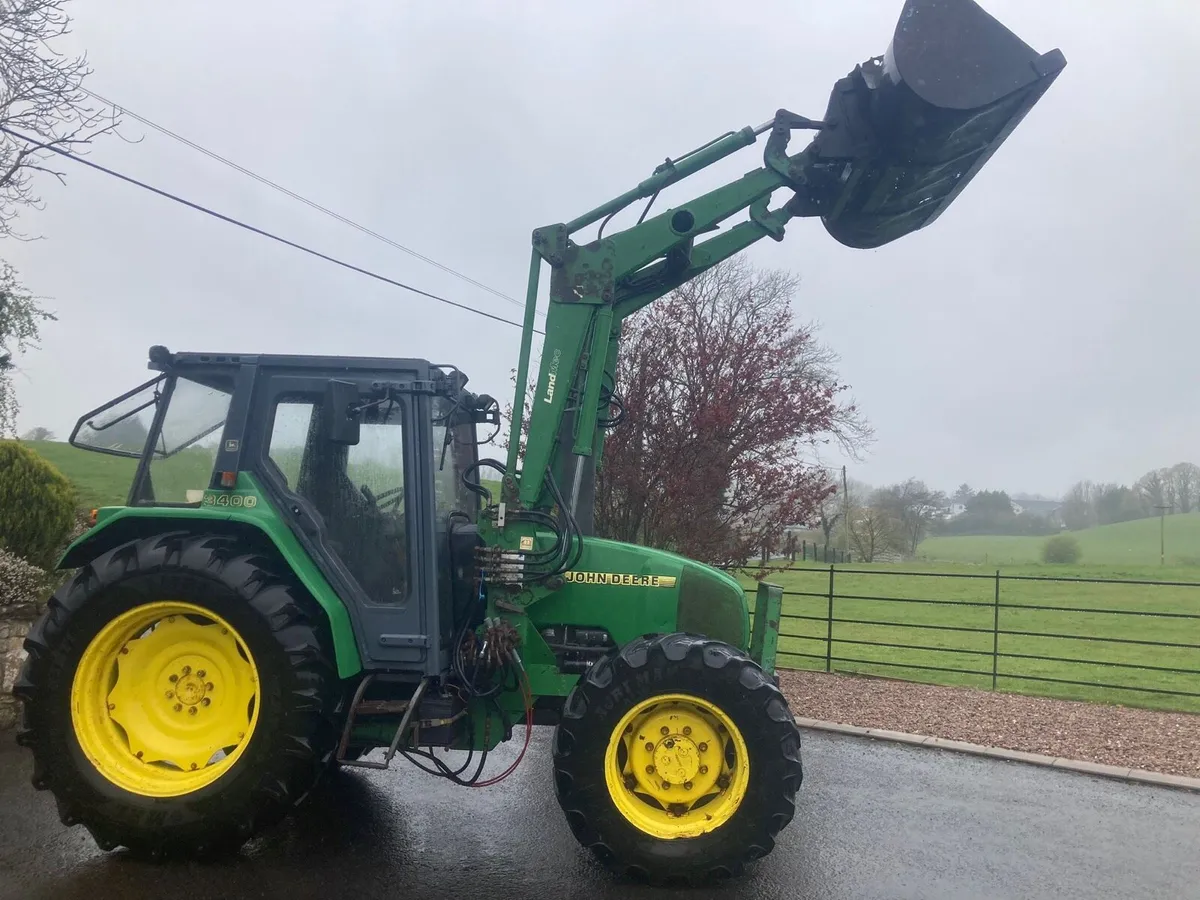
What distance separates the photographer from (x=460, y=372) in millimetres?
4766

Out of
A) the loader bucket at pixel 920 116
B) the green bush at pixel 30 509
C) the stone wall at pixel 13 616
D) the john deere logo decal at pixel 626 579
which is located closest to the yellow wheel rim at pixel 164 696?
the john deere logo decal at pixel 626 579

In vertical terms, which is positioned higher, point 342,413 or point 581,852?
point 342,413

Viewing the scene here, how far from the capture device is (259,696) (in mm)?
3869

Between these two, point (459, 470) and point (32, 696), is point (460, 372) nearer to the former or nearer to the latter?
point (459, 470)

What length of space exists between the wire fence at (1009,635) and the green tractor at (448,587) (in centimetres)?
374

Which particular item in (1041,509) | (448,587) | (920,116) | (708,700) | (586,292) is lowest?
(708,700)

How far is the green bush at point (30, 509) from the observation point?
7332 mm

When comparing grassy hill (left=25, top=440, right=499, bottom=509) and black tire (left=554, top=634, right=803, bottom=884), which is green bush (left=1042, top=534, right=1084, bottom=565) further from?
black tire (left=554, top=634, right=803, bottom=884)

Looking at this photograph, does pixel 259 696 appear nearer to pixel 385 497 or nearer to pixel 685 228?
pixel 385 497

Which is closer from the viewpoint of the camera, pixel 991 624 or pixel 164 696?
pixel 164 696

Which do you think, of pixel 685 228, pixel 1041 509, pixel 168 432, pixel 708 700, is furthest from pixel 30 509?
pixel 1041 509

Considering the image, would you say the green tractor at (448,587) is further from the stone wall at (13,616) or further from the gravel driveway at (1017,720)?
the gravel driveway at (1017,720)

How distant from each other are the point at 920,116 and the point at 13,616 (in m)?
6.73

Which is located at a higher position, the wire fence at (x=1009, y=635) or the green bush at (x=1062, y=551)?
the green bush at (x=1062, y=551)
